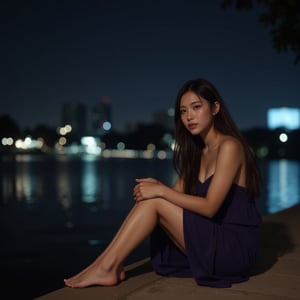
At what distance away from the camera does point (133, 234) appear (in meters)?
3.40

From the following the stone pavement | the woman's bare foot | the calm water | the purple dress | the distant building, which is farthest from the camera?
the distant building

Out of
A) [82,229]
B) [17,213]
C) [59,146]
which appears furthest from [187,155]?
[59,146]

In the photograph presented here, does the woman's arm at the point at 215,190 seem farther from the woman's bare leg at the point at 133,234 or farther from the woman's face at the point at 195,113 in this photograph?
the woman's face at the point at 195,113

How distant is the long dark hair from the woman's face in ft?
0.12

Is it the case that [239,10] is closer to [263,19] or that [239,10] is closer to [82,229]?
[263,19]

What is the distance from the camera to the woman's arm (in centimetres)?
335

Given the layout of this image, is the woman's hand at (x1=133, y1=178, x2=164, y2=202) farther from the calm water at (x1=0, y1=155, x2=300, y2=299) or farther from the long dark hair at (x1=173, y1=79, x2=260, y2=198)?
the calm water at (x1=0, y1=155, x2=300, y2=299)

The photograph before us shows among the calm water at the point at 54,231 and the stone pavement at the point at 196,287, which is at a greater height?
the stone pavement at the point at 196,287

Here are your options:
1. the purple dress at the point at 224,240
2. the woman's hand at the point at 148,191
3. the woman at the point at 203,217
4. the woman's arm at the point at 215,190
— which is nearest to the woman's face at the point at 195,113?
the woman at the point at 203,217

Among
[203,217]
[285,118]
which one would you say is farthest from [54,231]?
[285,118]

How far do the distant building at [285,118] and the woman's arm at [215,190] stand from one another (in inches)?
4999

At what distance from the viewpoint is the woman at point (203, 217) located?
336cm

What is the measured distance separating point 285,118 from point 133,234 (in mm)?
130011

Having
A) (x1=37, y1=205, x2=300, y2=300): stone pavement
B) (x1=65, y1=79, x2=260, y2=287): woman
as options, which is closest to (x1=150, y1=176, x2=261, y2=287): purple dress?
(x1=65, y1=79, x2=260, y2=287): woman
